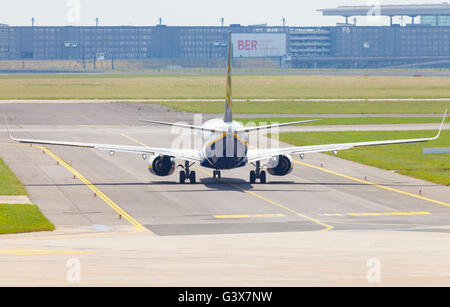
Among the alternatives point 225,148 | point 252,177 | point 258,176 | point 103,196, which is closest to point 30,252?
point 103,196

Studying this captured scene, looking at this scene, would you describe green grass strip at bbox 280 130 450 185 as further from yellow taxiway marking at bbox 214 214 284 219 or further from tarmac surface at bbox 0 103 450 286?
yellow taxiway marking at bbox 214 214 284 219

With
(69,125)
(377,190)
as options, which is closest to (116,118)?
(69,125)

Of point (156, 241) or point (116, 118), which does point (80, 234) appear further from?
point (116, 118)

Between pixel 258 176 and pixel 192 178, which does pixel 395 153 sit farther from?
pixel 192 178

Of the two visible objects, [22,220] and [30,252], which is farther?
[22,220]

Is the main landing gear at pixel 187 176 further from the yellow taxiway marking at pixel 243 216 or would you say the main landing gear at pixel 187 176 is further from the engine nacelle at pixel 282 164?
the yellow taxiway marking at pixel 243 216

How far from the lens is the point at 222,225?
43.2m

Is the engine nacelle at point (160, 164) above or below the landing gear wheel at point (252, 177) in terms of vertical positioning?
above

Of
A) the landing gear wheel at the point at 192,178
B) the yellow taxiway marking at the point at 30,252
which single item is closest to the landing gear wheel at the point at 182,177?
the landing gear wheel at the point at 192,178

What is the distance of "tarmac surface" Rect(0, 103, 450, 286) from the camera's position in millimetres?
24078

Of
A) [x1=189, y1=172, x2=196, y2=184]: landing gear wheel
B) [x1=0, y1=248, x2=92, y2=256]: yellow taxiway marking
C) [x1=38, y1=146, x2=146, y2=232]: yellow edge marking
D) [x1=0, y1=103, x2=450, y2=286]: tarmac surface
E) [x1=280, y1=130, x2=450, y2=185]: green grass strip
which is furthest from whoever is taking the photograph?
[x1=280, y1=130, x2=450, y2=185]: green grass strip

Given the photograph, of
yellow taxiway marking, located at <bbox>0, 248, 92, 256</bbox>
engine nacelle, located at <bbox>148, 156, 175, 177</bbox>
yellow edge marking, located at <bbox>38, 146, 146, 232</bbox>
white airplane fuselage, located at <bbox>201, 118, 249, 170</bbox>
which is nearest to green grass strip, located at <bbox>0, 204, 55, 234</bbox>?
yellow edge marking, located at <bbox>38, 146, 146, 232</bbox>

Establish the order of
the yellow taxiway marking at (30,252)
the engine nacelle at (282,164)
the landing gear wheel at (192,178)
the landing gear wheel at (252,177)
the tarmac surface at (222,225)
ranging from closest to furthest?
the tarmac surface at (222,225) → the yellow taxiway marking at (30,252) → the engine nacelle at (282,164) → the landing gear wheel at (192,178) → the landing gear wheel at (252,177)

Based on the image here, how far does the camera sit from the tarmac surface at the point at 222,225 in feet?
79.0
